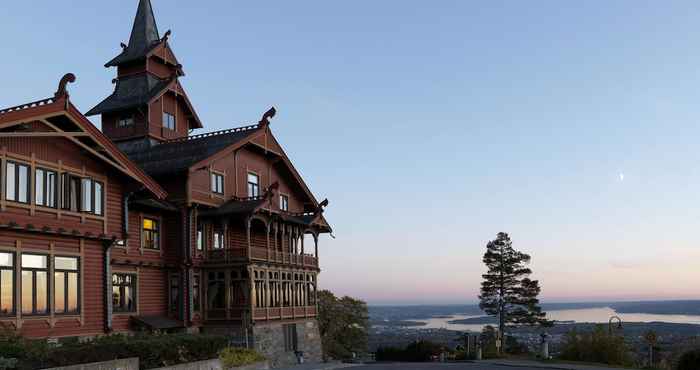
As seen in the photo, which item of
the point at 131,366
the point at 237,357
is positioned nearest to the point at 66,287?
the point at 131,366

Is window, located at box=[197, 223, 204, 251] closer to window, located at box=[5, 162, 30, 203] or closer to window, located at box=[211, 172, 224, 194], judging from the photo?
window, located at box=[211, 172, 224, 194]

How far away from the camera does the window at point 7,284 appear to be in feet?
80.2

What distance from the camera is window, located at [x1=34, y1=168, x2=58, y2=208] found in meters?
26.1

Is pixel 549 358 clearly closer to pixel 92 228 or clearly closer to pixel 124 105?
pixel 92 228

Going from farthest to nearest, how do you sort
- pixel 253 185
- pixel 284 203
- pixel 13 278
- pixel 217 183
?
1. pixel 284 203
2. pixel 253 185
3. pixel 217 183
4. pixel 13 278

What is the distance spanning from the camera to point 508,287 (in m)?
72.1

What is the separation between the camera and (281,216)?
40.2 m

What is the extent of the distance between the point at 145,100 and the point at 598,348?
29.1 m

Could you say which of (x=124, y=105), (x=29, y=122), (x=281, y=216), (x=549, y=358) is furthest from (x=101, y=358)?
(x=549, y=358)

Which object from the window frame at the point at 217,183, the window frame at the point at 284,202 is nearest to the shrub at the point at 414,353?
the window frame at the point at 284,202

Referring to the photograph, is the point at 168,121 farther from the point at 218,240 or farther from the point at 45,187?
the point at 45,187

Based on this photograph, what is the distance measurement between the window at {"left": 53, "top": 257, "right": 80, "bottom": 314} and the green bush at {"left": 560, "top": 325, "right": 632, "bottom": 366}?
26.0 meters

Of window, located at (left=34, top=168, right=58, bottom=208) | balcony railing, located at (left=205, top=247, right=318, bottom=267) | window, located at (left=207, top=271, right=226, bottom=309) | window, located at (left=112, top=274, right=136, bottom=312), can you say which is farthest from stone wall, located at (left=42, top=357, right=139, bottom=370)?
window, located at (left=207, top=271, right=226, bottom=309)

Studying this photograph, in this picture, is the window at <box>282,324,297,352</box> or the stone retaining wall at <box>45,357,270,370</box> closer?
the stone retaining wall at <box>45,357,270,370</box>
